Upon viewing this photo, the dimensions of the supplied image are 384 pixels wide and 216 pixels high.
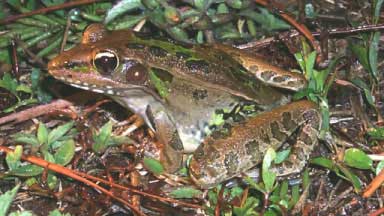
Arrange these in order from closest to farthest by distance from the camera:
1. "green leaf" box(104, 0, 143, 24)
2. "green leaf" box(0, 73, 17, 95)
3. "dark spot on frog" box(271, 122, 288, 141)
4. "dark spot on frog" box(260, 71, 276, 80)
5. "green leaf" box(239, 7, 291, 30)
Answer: "dark spot on frog" box(271, 122, 288, 141) → "dark spot on frog" box(260, 71, 276, 80) → "green leaf" box(0, 73, 17, 95) → "green leaf" box(104, 0, 143, 24) → "green leaf" box(239, 7, 291, 30)

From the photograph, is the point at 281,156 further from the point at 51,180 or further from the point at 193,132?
the point at 51,180

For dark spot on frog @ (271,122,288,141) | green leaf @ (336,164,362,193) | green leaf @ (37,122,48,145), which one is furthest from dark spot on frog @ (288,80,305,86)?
green leaf @ (37,122,48,145)

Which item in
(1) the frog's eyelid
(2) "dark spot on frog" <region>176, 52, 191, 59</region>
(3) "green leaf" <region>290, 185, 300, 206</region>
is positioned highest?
(1) the frog's eyelid

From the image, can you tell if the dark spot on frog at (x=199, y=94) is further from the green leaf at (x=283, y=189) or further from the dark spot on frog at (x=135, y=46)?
the green leaf at (x=283, y=189)

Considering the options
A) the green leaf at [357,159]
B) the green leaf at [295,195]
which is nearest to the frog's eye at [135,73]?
the green leaf at [295,195]

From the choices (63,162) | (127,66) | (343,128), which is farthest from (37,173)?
(343,128)

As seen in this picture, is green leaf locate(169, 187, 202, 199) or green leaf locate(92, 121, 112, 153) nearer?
green leaf locate(169, 187, 202, 199)

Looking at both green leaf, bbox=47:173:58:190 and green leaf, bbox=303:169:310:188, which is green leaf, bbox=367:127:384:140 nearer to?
green leaf, bbox=303:169:310:188

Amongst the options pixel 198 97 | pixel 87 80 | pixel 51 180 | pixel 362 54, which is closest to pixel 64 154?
pixel 51 180
